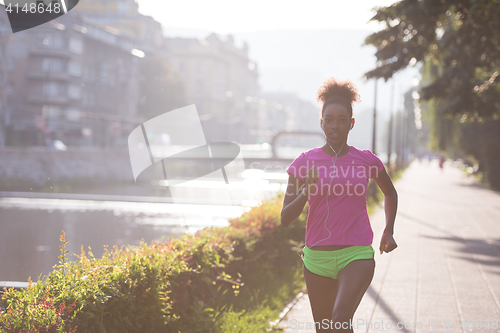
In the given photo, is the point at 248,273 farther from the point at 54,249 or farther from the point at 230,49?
the point at 230,49

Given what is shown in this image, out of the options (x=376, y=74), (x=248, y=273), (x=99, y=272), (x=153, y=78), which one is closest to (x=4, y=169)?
(x=376, y=74)

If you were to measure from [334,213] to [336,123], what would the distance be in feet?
1.73

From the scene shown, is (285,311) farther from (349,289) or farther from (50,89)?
(50,89)

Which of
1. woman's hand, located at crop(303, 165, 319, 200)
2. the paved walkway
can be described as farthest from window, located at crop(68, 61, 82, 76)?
woman's hand, located at crop(303, 165, 319, 200)

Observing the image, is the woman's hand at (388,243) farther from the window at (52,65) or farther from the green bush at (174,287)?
the window at (52,65)

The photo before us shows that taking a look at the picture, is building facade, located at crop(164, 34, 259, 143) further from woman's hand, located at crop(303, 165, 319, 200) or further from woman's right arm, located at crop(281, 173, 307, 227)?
woman's hand, located at crop(303, 165, 319, 200)

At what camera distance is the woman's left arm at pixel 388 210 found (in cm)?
329

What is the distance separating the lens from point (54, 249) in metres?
7.73

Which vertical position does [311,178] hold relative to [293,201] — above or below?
above

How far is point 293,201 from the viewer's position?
3.19 m

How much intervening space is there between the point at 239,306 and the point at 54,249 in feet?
10.4

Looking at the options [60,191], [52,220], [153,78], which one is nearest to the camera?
[153,78]

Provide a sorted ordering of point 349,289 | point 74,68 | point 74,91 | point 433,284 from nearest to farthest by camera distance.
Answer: point 349,289
point 433,284
point 74,68
point 74,91

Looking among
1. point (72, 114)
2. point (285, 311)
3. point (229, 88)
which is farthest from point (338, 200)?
point (229, 88)
